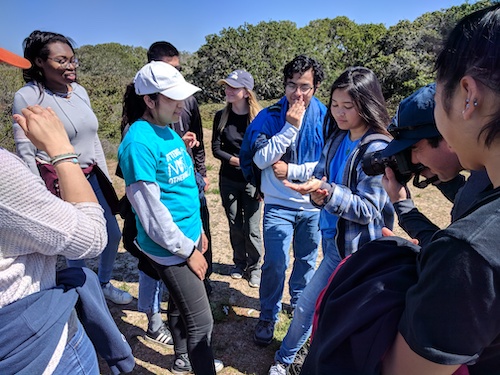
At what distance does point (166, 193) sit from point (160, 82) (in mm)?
600

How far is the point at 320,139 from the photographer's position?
2742 mm

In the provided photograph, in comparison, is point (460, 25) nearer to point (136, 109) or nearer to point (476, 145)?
point (476, 145)

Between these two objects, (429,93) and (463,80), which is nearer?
(463,80)

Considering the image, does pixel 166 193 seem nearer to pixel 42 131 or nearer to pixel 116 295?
pixel 42 131

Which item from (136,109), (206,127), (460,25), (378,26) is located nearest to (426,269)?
(460,25)

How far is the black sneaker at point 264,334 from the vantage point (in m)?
2.79

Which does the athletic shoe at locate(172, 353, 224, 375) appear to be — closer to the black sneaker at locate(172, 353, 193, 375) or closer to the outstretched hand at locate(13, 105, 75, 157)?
the black sneaker at locate(172, 353, 193, 375)

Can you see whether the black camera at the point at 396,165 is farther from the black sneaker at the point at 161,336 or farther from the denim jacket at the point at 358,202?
the black sneaker at the point at 161,336

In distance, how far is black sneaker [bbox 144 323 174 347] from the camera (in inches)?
111

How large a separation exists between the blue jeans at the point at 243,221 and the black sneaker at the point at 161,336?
114cm

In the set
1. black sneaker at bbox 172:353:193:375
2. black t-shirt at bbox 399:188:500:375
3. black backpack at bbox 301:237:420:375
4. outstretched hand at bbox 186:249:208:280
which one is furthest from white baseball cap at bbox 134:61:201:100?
black sneaker at bbox 172:353:193:375

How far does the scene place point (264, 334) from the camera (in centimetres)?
279

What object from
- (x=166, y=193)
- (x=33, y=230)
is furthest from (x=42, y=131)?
(x=166, y=193)

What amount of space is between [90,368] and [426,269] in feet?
4.40
